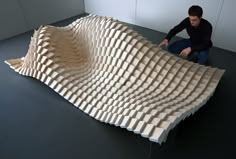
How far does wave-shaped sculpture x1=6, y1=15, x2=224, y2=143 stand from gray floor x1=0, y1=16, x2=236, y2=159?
0.11 meters

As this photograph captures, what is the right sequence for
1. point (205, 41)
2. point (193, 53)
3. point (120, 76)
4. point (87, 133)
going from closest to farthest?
point (87, 133) → point (120, 76) → point (205, 41) → point (193, 53)

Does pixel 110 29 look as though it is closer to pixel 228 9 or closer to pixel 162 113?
pixel 162 113

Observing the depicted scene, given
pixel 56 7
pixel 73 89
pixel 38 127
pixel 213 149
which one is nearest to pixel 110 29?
pixel 73 89

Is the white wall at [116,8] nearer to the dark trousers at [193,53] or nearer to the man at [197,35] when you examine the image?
the dark trousers at [193,53]

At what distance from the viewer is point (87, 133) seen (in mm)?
1409

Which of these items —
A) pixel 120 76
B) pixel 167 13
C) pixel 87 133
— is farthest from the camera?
pixel 167 13

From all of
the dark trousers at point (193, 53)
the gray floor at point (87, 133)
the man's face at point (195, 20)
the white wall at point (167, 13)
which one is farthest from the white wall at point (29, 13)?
the man's face at point (195, 20)

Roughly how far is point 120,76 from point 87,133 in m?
0.49

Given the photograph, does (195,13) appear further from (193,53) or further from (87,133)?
(87,133)

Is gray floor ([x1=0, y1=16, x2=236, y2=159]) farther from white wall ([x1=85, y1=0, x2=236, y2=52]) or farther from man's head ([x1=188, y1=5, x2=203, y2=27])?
white wall ([x1=85, y1=0, x2=236, y2=52])

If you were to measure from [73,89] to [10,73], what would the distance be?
79 centimetres

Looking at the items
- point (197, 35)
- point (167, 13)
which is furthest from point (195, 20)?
point (167, 13)

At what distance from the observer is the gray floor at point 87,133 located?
1.28 metres

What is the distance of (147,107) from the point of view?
4.22 ft
